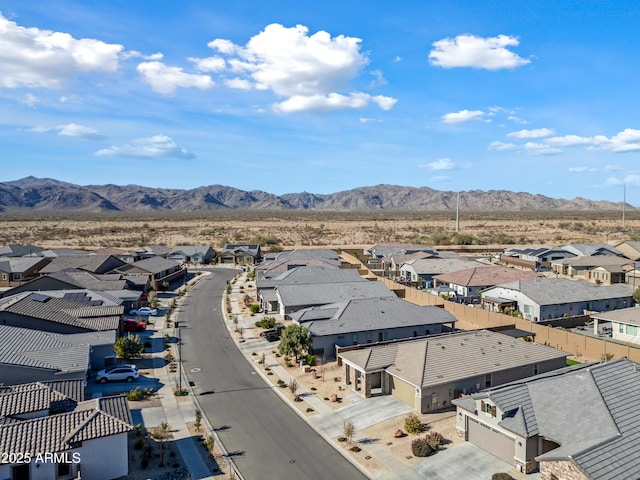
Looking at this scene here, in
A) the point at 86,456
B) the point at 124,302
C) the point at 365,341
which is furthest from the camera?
the point at 124,302

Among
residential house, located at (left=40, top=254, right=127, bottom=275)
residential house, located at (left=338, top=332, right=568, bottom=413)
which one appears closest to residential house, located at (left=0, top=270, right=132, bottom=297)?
residential house, located at (left=40, top=254, right=127, bottom=275)

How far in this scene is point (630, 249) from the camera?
291 ft

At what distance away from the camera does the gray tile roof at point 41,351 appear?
3122 centimetres

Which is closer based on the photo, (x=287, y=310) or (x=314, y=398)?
(x=314, y=398)

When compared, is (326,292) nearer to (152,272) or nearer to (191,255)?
(152,272)

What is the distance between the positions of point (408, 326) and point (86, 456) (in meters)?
28.8

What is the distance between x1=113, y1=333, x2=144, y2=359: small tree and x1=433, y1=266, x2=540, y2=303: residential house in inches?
1549

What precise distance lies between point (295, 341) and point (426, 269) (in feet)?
129

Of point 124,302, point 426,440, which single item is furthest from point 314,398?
point 124,302

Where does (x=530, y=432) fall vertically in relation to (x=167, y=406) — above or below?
above

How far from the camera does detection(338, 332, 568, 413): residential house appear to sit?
3062 cm

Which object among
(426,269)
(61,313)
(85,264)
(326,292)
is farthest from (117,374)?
(426,269)

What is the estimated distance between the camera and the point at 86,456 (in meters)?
22.1

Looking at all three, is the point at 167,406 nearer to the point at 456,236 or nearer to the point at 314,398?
the point at 314,398
